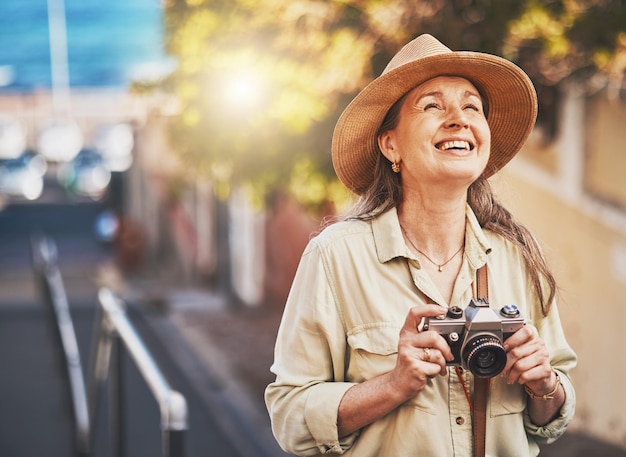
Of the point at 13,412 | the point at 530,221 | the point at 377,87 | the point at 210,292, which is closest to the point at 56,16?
the point at 210,292

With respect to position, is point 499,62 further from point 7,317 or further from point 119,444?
point 7,317

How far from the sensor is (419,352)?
5.87 feet

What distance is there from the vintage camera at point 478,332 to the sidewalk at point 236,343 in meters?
3.64

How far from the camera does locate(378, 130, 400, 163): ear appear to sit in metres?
2.09

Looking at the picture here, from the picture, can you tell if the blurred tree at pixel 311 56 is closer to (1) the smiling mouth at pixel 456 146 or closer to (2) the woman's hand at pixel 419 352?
(1) the smiling mouth at pixel 456 146

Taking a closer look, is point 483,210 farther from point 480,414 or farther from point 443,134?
point 480,414

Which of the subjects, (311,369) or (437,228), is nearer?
(311,369)

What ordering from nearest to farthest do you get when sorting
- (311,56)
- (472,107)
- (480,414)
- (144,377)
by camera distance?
(480,414), (472,107), (144,377), (311,56)

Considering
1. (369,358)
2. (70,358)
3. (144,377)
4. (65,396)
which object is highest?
(369,358)

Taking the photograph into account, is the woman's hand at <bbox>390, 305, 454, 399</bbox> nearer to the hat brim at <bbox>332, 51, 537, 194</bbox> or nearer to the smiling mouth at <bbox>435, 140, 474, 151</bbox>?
the smiling mouth at <bbox>435, 140, 474, 151</bbox>

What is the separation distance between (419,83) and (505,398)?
690 millimetres

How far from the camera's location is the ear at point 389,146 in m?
2.09

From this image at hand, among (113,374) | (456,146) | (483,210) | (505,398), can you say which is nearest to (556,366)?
(505,398)

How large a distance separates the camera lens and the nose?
459 mm
